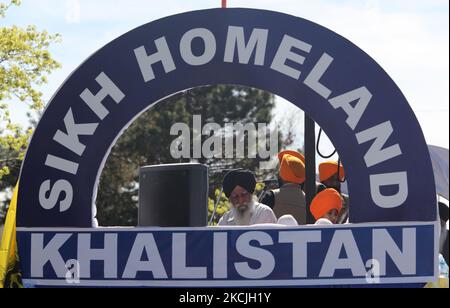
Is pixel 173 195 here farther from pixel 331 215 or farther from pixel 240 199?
pixel 331 215

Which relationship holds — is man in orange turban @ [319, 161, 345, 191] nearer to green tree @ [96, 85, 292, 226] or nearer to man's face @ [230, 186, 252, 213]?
man's face @ [230, 186, 252, 213]

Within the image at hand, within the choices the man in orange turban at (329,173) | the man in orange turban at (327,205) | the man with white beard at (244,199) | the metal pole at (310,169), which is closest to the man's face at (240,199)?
the man with white beard at (244,199)

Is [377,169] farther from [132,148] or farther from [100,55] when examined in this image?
[132,148]

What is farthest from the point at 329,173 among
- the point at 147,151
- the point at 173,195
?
the point at 147,151

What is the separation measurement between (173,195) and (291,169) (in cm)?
264

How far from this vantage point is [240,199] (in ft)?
18.4

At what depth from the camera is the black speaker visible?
15.4 feet

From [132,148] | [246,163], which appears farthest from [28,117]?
[246,163]

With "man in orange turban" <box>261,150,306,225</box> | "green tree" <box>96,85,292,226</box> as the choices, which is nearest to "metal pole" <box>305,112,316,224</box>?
"man in orange turban" <box>261,150,306,225</box>

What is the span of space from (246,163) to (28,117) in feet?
22.8

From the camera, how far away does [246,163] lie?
25.4 metres

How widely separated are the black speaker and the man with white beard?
2.46 feet

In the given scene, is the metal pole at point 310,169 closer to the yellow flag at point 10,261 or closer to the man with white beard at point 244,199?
the man with white beard at point 244,199
